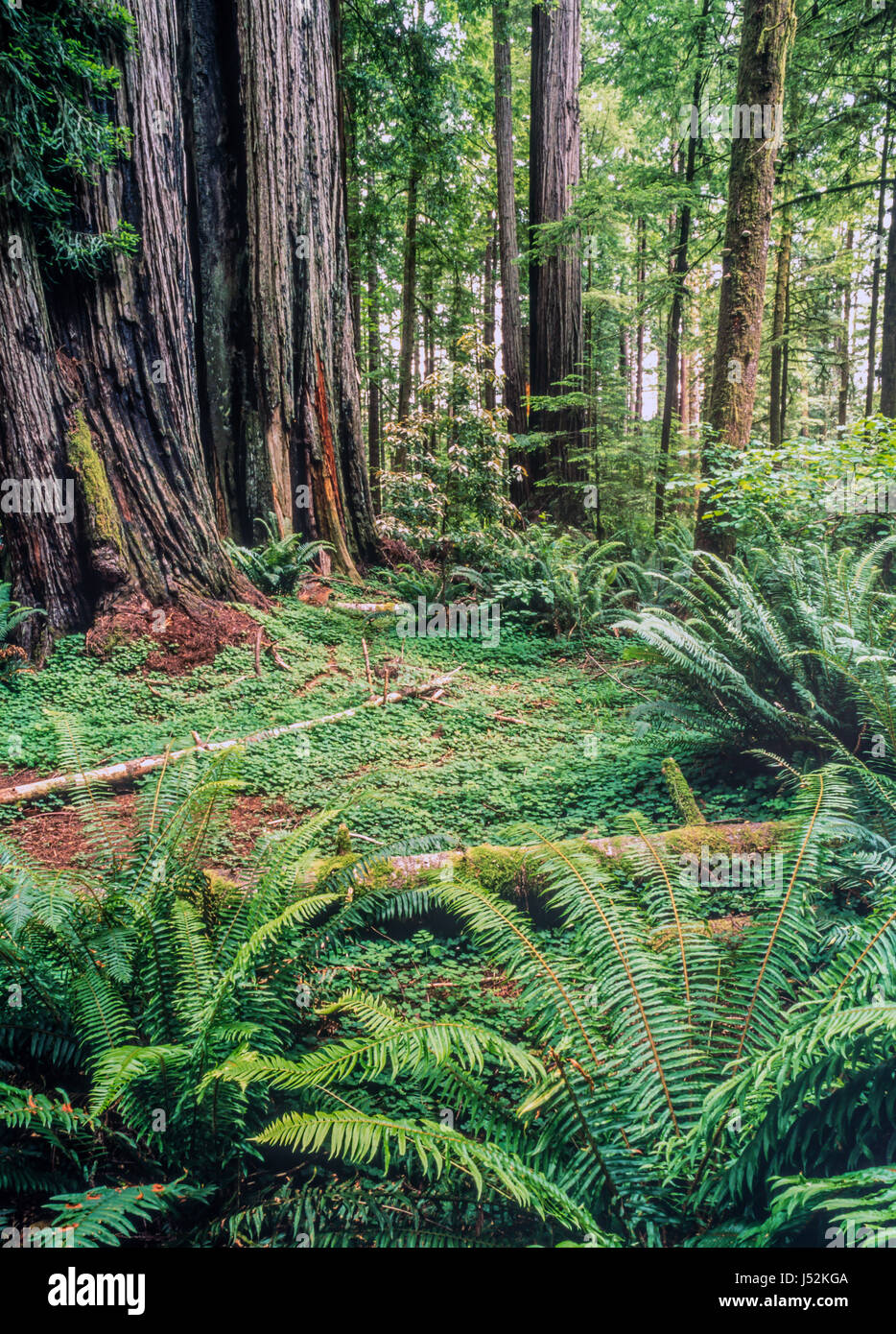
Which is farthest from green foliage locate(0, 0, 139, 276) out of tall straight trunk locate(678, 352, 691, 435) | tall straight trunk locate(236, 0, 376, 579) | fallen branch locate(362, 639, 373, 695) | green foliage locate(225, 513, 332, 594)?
tall straight trunk locate(678, 352, 691, 435)

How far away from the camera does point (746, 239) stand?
5.89 meters

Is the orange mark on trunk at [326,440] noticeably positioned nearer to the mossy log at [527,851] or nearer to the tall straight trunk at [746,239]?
the tall straight trunk at [746,239]

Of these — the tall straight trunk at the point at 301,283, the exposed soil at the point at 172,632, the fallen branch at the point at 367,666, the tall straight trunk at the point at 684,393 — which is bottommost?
the fallen branch at the point at 367,666

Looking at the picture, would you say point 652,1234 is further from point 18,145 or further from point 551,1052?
point 18,145

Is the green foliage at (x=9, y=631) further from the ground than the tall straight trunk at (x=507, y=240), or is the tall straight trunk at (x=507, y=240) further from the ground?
the tall straight trunk at (x=507, y=240)

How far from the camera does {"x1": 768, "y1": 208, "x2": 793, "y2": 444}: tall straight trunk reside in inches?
451

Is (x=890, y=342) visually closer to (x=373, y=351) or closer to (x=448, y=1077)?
(x=373, y=351)

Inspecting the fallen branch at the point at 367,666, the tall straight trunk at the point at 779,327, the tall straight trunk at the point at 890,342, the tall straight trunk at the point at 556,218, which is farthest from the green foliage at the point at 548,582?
the tall straight trunk at the point at 779,327

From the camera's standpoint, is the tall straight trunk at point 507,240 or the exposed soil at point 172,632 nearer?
the exposed soil at point 172,632

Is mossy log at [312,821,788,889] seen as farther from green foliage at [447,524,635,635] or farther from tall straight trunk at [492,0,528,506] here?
tall straight trunk at [492,0,528,506]

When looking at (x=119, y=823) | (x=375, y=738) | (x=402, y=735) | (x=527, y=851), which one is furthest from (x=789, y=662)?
(x=119, y=823)

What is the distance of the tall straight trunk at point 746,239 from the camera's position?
5609 millimetres

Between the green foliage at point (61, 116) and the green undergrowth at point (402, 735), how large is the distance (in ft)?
9.70

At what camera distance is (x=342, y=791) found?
360cm
